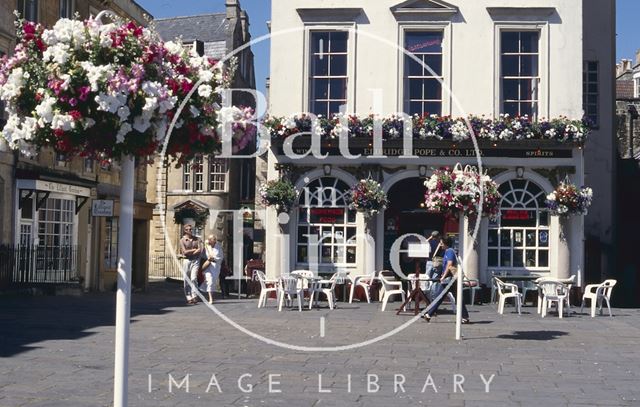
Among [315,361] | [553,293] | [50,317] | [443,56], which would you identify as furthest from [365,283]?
[315,361]

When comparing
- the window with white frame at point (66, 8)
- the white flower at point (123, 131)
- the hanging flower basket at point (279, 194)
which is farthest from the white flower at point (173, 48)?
the window with white frame at point (66, 8)

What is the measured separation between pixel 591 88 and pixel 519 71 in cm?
732

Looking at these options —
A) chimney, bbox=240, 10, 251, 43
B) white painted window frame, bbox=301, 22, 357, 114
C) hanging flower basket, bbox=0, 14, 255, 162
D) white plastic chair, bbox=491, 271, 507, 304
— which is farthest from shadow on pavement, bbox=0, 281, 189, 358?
chimney, bbox=240, 10, 251, 43

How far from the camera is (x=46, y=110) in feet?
20.1

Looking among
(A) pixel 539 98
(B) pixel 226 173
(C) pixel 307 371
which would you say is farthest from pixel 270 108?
(B) pixel 226 173

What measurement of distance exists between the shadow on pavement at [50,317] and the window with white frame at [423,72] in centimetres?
787

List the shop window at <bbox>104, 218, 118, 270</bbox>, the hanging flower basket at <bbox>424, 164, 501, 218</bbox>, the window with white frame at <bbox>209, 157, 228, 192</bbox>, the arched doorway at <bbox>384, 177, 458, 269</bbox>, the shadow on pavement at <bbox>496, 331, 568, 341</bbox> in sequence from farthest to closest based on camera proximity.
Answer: the window with white frame at <bbox>209, 157, 228, 192</bbox>
the shop window at <bbox>104, 218, 118, 270</bbox>
the arched doorway at <bbox>384, 177, 458, 269</bbox>
the hanging flower basket at <bbox>424, 164, 501, 218</bbox>
the shadow on pavement at <bbox>496, 331, 568, 341</bbox>

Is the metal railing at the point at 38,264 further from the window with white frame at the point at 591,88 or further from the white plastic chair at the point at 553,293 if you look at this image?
the window with white frame at the point at 591,88

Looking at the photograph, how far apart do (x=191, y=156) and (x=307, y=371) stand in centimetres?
460

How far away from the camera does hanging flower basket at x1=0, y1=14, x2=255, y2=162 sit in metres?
6.11

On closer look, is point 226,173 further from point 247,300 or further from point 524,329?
point 524,329

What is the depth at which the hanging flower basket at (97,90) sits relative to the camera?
6109mm

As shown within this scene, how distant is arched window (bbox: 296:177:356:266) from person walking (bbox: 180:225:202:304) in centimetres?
316

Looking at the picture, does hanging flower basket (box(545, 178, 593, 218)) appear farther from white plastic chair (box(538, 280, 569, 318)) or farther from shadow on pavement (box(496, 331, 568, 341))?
shadow on pavement (box(496, 331, 568, 341))
